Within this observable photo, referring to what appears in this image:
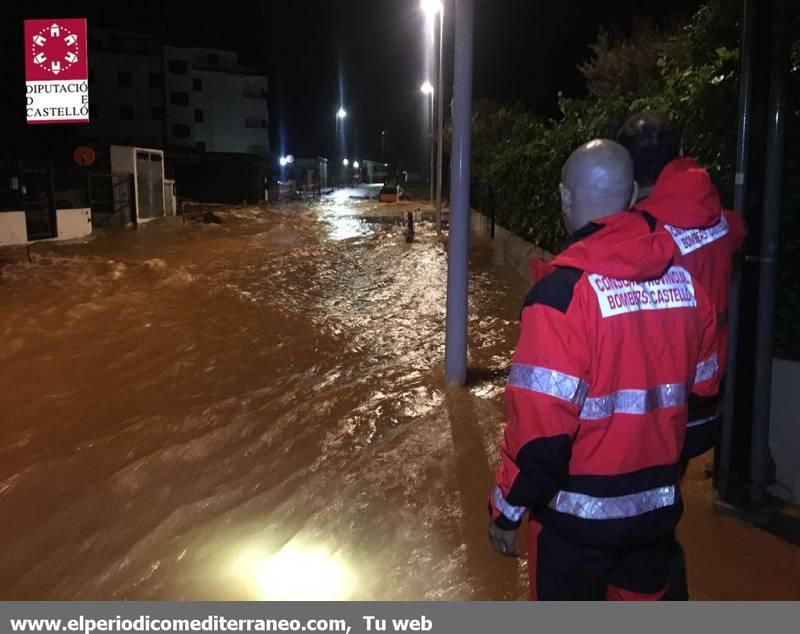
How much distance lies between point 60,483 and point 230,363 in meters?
2.73

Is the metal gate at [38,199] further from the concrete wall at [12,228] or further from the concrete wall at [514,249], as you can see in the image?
the concrete wall at [514,249]

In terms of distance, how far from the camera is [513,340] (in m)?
8.00

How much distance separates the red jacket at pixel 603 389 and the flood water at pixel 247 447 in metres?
1.37

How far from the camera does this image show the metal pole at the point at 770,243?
11.2 ft

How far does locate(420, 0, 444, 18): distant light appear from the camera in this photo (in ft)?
70.3

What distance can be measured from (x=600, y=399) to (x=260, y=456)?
3.37 m

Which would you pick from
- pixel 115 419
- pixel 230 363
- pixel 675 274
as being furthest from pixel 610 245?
pixel 230 363

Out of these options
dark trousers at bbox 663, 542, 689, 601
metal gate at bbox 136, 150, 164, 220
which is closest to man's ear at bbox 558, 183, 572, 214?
dark trousers at bbox 663, 542, 689, 601

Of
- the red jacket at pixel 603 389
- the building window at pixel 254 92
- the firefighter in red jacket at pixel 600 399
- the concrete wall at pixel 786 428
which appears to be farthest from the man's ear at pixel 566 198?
the building window at pixel 254 92

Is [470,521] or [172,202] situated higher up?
[172,202]

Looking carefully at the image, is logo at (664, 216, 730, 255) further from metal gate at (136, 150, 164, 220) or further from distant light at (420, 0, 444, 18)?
metal gate at (136, 150, 164, 220)

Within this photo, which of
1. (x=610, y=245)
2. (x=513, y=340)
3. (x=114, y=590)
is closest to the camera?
(x=610, y=245)
